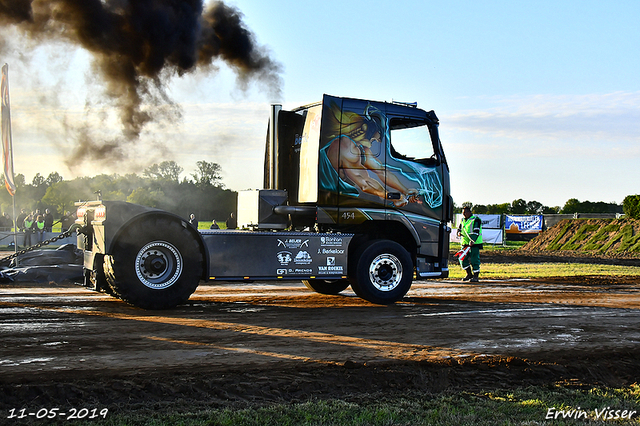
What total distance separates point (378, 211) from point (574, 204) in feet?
204

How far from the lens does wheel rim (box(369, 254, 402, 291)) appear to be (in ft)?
35.8

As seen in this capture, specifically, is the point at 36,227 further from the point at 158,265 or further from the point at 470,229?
the point at 158,265

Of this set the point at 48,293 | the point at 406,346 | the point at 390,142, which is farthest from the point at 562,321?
the point at 48,293

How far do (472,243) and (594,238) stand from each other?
70.1ft

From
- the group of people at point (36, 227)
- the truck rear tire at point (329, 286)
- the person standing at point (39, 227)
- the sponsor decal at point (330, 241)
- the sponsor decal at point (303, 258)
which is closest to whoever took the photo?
the sponsor decal at point (303, 258)

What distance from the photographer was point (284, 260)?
10234 mm

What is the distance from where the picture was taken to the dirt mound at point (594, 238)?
104 feet

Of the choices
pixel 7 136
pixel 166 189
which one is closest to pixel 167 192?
pixel 166 189

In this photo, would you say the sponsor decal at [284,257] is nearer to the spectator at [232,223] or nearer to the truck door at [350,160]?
the truck door at [350,160]

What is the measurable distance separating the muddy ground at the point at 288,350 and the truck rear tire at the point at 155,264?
301 mm

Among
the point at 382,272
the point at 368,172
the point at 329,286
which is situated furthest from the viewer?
the point at 329,286

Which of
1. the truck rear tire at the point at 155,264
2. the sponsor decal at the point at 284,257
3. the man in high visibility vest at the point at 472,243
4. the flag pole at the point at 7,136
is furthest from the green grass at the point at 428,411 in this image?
the flag pole at the point at 7,136

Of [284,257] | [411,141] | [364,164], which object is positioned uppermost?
[411,141]

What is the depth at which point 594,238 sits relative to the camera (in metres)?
34.3
